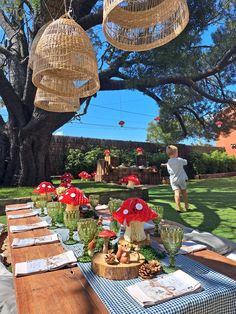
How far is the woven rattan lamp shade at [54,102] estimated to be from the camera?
3.75 meters

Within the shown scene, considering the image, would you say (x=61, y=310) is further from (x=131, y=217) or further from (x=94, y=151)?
(x=94, y=151)

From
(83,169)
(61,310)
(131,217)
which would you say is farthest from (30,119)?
(61,310)

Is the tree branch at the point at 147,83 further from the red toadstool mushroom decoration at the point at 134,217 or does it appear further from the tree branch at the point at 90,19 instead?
the red toadstool mushroom decoration at the point at 134,217

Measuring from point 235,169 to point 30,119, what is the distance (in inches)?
475

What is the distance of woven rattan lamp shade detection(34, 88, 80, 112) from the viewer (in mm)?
3754

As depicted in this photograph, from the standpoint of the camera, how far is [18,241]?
1.98 meters

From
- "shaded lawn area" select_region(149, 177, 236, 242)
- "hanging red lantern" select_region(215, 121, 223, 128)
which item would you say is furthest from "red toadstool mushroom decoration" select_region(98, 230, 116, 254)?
"hanging red lantern" select_region(215, 121, 223, 128)

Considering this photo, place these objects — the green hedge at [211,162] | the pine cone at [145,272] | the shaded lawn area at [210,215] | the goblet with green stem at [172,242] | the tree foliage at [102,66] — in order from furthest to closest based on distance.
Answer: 1. the green hedge at [211,162]
2. the tree foliage at [102,66]
3. the shaded lawn area at [210,215]
4. the goblet with green stem at [172,242]
5. the pine cone at [145,272]

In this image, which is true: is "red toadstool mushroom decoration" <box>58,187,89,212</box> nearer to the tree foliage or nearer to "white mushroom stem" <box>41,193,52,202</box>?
"white mushroom stem" <box>41,193,52,202</box>

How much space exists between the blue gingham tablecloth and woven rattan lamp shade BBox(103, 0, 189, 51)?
1.78 meters

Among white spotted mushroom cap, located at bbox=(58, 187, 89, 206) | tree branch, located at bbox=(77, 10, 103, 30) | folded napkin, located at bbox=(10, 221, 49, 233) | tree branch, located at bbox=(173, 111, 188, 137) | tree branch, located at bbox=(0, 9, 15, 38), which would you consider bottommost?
folded napkin, located at bbox=(10, 221, 49, 233)

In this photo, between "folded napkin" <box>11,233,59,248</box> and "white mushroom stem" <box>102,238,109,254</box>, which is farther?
"folded napkin" <box>11,233,59,248</box>

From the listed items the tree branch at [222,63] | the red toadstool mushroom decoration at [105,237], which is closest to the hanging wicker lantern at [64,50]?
the red toadstool mushroom decoration at [105,237]

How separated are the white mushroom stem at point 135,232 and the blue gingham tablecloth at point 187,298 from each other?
342mm
